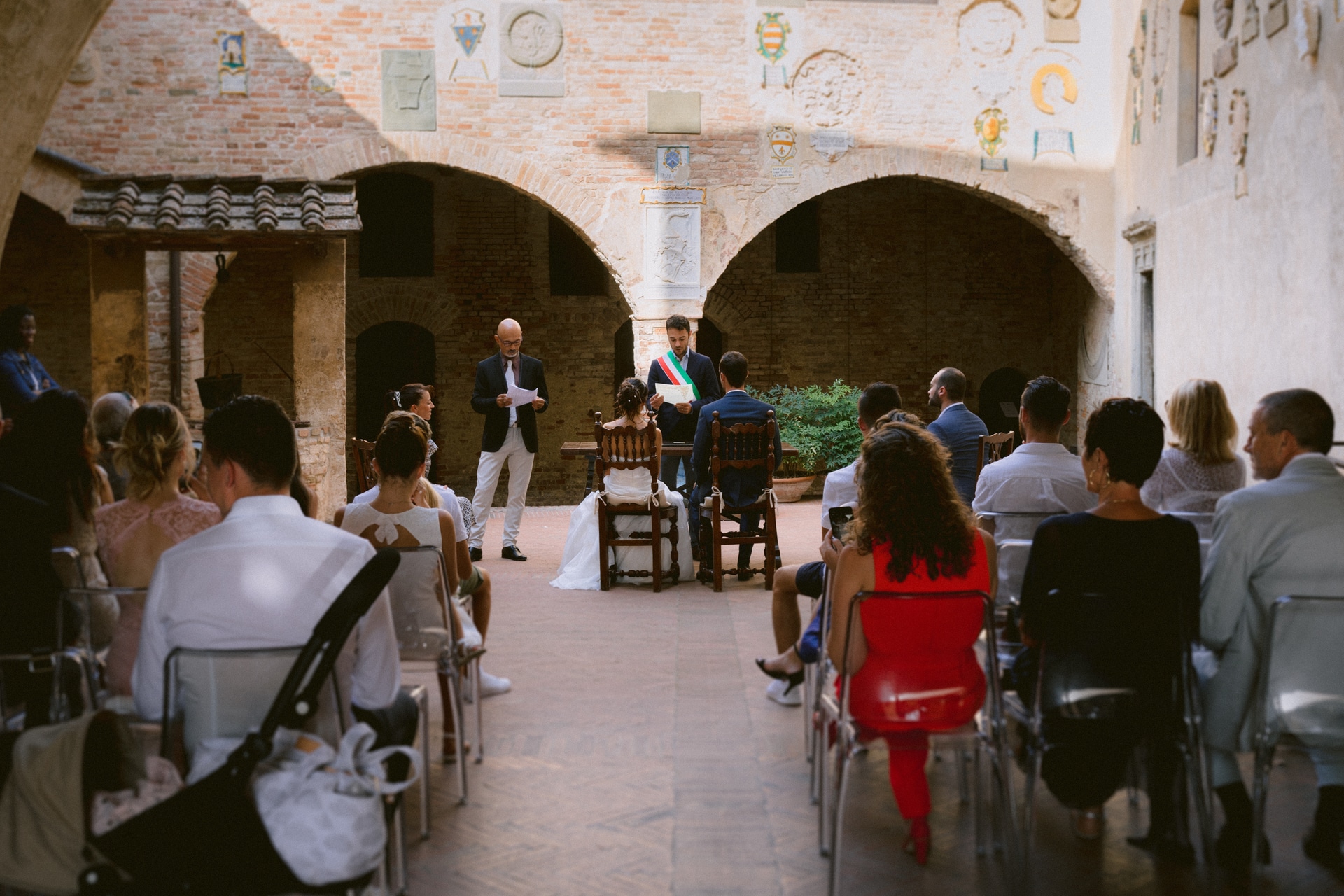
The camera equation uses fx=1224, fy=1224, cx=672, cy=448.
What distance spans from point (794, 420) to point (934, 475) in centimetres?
985

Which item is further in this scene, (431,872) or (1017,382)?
(1017,382)

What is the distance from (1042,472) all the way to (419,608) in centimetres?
249

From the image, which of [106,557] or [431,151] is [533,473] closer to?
[431,151]

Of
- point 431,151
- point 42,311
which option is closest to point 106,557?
point 431,151

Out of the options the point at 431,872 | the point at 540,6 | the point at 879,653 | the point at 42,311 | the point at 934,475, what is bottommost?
the point at 431,872

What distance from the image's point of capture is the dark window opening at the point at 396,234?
16188 millimetres

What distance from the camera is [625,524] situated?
7.92 meters

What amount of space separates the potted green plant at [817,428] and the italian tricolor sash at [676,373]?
12.9ft

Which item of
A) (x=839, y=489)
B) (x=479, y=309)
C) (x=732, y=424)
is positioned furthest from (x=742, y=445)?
(x=479, y=309)

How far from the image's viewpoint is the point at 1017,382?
17125mm

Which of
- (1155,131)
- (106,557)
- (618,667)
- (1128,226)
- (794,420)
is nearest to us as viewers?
(106,557)

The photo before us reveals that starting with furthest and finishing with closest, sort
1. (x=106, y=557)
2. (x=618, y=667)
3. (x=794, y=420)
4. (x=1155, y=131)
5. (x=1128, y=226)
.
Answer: (x=794, y=420) < (x=1128, y=226) < (x=1155, y=131) < (x=618, y=667) < (x=106, y=557)

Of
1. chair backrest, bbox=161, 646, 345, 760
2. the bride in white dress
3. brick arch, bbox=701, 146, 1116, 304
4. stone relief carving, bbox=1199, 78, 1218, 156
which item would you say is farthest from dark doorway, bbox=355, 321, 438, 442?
chair backrest, bbox=161, 646, 345, 760

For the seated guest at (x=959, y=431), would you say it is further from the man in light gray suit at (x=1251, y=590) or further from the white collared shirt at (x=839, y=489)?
the man in light gray suit at (x=1251, y=590)
